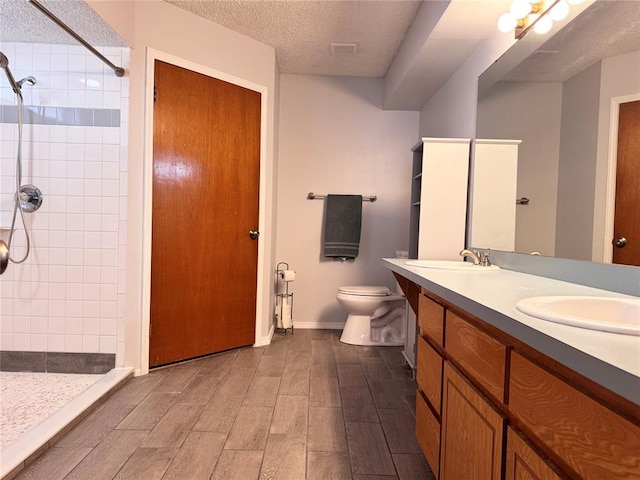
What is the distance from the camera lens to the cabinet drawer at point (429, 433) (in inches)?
48.3

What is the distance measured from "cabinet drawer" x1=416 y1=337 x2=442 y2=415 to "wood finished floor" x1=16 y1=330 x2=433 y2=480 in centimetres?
33

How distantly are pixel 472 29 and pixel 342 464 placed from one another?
2.14 metres

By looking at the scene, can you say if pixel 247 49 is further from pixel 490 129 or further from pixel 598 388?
pixel 598 388

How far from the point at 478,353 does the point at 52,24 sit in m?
2.59

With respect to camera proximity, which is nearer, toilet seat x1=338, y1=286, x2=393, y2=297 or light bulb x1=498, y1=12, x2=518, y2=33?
light bulb x1=498, y1=12, x2=518, y2=33

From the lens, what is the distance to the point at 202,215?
8.38 feet

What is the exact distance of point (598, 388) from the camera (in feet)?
1.73

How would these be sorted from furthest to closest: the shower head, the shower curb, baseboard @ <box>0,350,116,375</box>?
baseboard @ <box>0,350,116,375</box>, the shower head, the shower curb

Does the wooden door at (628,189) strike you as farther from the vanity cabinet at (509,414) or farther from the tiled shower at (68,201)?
the tiled shower at (68,201)

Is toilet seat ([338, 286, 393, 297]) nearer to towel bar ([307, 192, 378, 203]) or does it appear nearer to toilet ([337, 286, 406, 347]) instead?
toilet ([337, 286, 406, 347])

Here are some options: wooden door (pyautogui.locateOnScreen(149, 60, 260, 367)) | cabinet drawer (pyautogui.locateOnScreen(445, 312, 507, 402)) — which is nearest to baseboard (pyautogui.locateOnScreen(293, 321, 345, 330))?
wooden door (pyautogui.locateOnScreen(149, 60, 260, 367))

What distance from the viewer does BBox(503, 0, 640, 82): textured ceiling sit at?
3.57 ft

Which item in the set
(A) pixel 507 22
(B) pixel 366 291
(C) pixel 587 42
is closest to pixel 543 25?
(A) pixel 507 22

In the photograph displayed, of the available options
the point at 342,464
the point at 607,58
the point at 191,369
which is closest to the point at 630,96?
the point at 607,58
